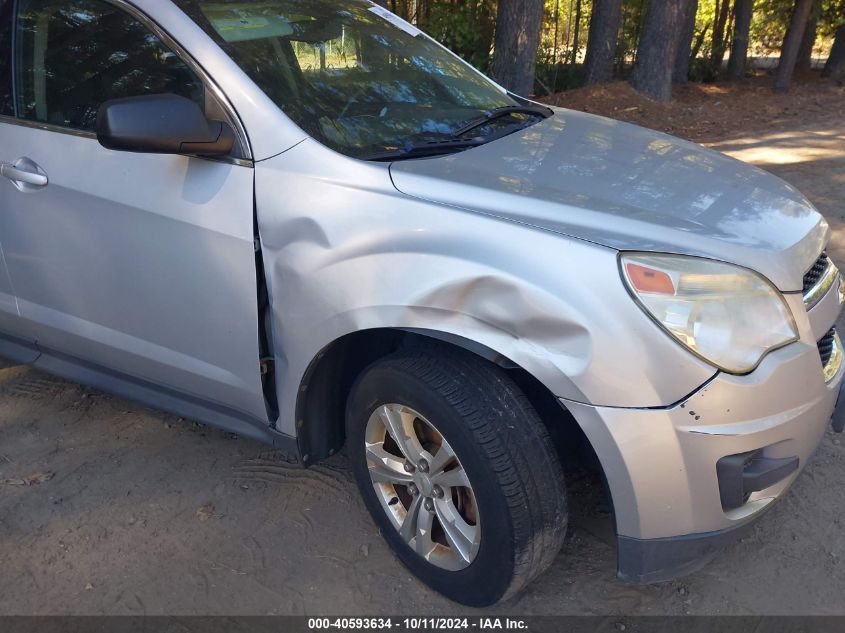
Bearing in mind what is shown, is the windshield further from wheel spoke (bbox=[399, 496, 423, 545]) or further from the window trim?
wheel spoke (bbox=[399, 496, 423, 545])

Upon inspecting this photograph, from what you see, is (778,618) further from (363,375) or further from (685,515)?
(363,375)

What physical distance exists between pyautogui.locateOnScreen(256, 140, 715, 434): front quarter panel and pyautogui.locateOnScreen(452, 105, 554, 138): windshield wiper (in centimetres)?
63

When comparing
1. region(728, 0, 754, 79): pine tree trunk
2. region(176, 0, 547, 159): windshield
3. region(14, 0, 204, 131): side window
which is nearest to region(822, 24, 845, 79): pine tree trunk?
region(728, 0, 754, 79): pine tree trunk

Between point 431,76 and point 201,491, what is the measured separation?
1.88m

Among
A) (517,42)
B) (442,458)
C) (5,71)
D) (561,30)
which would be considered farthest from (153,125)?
(561,30)

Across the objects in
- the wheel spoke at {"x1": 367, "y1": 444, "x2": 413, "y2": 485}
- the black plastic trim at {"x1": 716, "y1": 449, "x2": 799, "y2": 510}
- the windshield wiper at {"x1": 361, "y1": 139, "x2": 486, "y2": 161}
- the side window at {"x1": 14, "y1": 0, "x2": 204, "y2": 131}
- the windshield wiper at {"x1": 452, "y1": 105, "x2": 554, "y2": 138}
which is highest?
the side window at {"x1": 14, "y1": 0, "x2": 204, "y2": 131}

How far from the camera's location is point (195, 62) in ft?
8.64

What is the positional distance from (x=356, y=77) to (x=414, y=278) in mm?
1132

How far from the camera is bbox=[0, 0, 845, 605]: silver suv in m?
2.07

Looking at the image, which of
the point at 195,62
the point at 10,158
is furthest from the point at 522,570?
the point at 10,158

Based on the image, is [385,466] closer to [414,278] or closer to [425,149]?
[414,278]

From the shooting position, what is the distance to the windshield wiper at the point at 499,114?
2920 millimetres

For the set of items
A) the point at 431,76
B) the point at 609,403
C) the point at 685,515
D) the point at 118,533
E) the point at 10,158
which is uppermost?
the point at 431,76

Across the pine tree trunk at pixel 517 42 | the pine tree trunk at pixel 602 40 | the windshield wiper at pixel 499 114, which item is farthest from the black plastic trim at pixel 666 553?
the pine tree trunk at pixel 602 40
